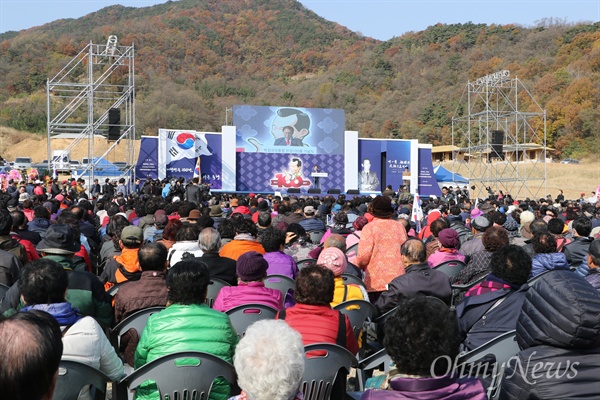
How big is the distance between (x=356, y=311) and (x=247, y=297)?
703mm

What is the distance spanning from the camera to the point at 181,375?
2.47 metres

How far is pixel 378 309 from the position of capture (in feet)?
13.3

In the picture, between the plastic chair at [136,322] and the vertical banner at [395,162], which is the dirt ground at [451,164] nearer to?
the vertical banner at [395,162]

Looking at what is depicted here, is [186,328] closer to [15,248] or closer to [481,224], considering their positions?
[15,248]

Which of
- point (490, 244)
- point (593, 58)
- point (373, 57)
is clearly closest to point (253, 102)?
point (373, 57)

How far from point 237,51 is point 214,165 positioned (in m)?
65.9

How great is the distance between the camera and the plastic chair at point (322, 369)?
2633mm

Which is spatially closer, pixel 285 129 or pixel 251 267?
pixel 251 267

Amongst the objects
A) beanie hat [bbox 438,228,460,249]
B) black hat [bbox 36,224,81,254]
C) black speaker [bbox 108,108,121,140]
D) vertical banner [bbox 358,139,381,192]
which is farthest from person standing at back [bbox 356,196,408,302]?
vertical banner [bbox 358,139,381,192]

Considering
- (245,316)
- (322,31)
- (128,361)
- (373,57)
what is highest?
(322,31)

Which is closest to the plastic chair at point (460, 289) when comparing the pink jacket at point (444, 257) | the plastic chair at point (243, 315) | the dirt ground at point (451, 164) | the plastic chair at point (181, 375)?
the pink jacket at point (444, 257)

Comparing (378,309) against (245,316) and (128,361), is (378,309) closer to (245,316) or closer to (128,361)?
(245,316)

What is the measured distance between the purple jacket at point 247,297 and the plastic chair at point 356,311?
0.40 meters

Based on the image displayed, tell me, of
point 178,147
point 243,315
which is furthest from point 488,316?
point 178,147
